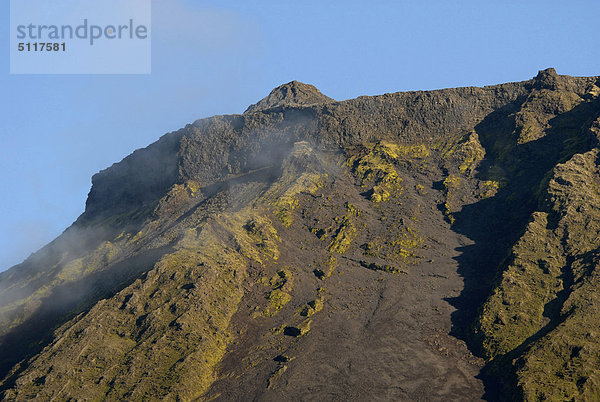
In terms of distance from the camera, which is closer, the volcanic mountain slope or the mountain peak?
the volcanic mountain slope

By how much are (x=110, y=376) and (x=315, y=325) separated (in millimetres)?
40302

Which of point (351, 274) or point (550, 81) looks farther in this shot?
point (550, 81)

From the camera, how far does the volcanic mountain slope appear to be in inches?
4478

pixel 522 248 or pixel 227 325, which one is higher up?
pixel 522 248

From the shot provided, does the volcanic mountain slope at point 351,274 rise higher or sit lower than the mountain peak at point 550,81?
lower

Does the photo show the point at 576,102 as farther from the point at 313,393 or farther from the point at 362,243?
the point at 313,393

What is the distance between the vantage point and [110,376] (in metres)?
115

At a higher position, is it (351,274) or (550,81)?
(550,81)

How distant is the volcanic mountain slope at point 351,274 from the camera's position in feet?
373

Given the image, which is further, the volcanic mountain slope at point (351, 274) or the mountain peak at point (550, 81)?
the mountain peak at point (550, 81)

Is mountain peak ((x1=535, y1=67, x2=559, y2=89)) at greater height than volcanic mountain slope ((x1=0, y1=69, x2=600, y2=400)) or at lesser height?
greater

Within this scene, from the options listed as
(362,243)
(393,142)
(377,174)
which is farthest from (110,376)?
(393,142)

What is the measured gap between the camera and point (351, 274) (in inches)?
5782

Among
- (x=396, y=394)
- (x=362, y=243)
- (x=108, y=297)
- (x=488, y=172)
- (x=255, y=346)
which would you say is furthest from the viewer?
(x=488, y=172)
